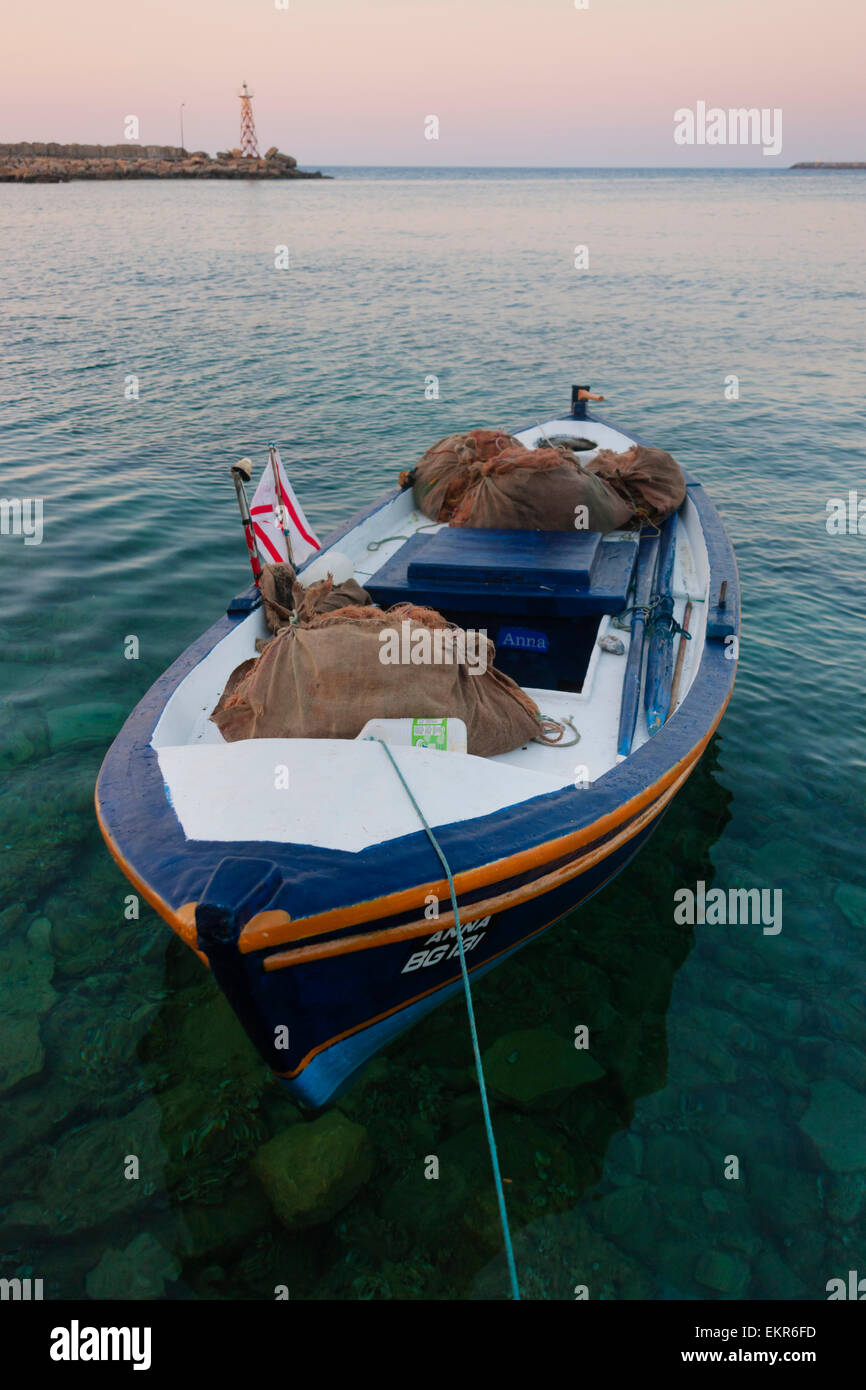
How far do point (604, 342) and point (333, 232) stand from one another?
46639mm

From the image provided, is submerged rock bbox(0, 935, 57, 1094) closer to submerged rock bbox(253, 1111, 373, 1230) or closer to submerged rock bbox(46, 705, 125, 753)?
submerged rock bbox(253, 1111, 373, 1230)

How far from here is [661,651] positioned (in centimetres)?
770

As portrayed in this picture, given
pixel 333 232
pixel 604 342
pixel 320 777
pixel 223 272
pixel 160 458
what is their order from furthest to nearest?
pixel 333 232, pixel 223 272, pixel 604 342, pixel 160 458, pixel 320 777

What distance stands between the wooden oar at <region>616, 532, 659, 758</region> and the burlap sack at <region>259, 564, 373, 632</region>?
99.9 inches

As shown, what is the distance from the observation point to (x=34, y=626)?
11.2 m

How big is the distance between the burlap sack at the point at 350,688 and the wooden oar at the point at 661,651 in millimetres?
1618

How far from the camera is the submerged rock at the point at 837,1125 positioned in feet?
17.8

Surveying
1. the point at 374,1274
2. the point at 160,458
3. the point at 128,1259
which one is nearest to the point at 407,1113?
the point at 374,1274

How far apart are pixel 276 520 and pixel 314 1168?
249 inches

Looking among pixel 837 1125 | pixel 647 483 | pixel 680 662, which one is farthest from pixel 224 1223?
pixel 647 483

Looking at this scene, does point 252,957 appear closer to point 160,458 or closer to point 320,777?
point 320,777

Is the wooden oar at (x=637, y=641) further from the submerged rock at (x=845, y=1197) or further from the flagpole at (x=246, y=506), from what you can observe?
the flagpole at (x=246, y=506)

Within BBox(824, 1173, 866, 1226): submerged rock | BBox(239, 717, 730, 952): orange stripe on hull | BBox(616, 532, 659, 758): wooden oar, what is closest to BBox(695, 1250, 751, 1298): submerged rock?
BBox(824, 1173, 866, 1226): submerged rock

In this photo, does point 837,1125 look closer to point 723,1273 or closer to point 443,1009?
point 723,1273
